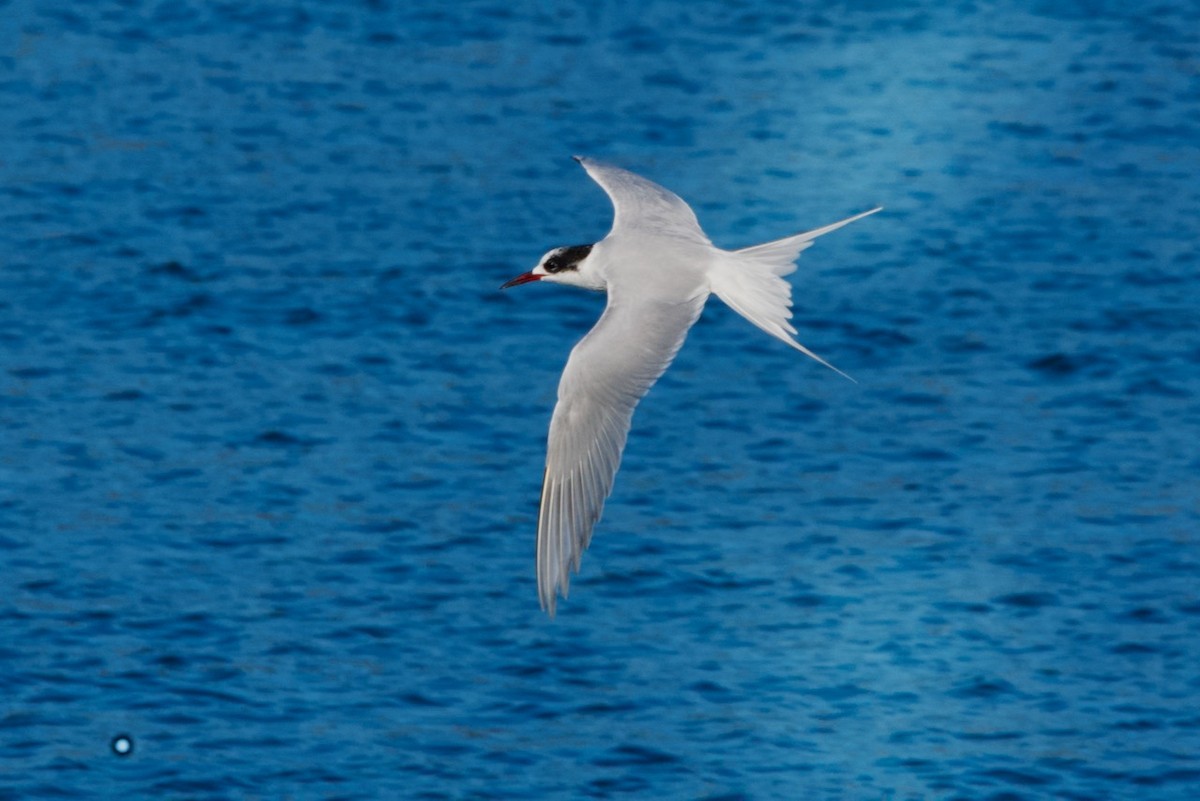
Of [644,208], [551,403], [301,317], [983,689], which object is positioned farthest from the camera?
[301,317]

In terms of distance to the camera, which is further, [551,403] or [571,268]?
[551,403]

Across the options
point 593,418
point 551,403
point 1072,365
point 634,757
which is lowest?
point 634,757

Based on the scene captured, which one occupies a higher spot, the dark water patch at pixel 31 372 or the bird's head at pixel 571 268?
the bird's head at pixel 571 268

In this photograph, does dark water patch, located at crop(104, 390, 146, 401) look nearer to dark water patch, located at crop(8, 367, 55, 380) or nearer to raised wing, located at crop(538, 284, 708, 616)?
dark water patch, located at crop(8, 367, 55, 380)

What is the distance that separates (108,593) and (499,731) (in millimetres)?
2726

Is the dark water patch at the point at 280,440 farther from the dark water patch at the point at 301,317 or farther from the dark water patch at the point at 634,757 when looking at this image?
the dark water patch at the point at 634,757

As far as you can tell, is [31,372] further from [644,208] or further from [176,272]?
[644,208]

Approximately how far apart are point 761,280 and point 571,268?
108cm

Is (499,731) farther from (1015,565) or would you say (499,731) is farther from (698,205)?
(698,205)

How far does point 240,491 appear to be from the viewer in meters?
14.7

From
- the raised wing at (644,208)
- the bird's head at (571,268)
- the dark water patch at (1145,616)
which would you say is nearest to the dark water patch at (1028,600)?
the dark water patch at (1145,616)

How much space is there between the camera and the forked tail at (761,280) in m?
10.2

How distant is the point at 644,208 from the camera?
11547mm

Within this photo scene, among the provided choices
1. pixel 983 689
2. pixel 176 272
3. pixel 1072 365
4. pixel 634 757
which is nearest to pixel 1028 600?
pixel 983 689
